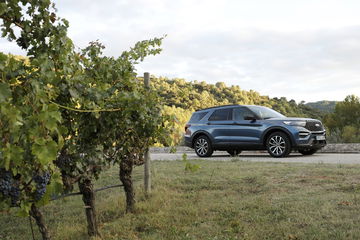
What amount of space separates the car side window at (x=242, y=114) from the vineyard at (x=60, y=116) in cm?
717

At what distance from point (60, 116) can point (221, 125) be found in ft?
37.3

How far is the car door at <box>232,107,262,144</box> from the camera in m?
12.5

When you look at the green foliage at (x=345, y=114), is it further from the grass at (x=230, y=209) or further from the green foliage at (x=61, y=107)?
Answer: the green foliage at (x=61, y=107)

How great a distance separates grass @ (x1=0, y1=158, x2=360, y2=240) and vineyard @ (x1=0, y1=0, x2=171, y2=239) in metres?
0.53

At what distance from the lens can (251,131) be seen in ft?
41.4

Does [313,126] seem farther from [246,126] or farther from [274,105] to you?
[274,105]

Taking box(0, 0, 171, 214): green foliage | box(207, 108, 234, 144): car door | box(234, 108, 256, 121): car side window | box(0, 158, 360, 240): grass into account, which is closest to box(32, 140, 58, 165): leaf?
box(0, 0, 171, 214): green foliage

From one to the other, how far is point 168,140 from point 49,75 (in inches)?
99.9

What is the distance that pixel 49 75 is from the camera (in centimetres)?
291

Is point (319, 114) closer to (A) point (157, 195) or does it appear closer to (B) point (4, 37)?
(A) point (157, 195)

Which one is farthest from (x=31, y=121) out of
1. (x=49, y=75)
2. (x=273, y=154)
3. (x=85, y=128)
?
(x=273, y=154)

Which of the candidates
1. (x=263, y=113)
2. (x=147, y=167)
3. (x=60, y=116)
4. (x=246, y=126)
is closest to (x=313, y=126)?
(x=263, y=113)

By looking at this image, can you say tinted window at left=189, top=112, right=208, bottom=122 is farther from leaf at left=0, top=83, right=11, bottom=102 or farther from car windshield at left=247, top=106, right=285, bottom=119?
leaf at left=0, top=83, right=11, bottom=102

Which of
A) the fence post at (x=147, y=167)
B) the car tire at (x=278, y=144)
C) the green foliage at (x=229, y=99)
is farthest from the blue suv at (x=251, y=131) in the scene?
the green foliage at (x=229, y=99)
